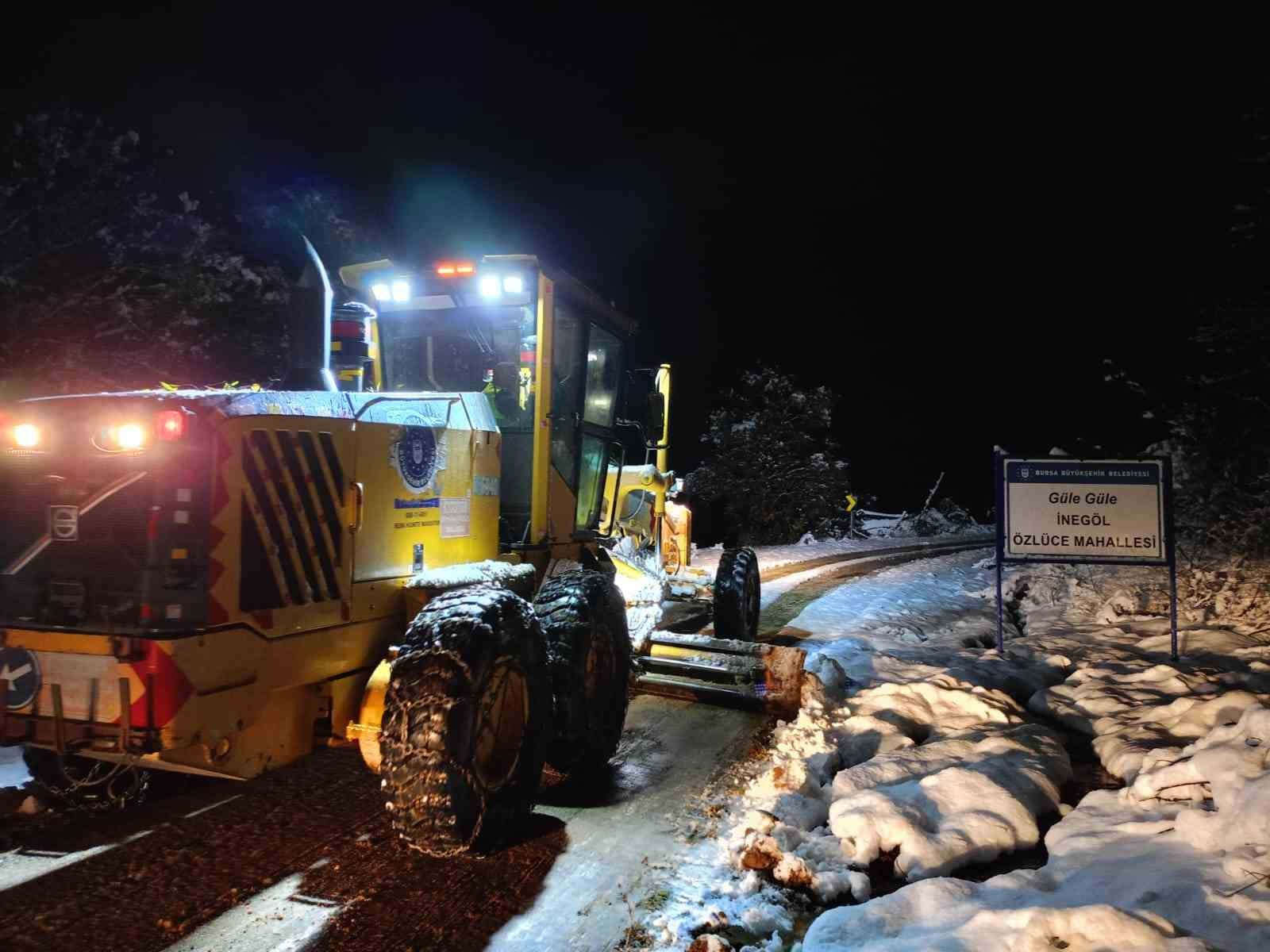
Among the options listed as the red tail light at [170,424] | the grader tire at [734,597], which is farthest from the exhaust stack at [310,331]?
the grader tire at [734,597]

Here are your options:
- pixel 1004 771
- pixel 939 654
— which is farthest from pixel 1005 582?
pixel 1004 771

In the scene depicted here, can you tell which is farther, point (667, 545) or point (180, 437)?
point (667, 545)

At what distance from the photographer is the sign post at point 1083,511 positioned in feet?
26.1

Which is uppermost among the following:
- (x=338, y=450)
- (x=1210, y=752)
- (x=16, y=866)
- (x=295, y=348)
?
(x=295, y=348)

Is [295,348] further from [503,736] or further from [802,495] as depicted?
[802,495]

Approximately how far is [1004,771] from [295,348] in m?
4.64

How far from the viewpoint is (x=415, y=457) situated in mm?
4789

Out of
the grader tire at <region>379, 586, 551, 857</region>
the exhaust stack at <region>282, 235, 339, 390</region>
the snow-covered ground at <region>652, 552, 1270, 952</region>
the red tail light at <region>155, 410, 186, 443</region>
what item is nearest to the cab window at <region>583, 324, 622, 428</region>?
the exhaust stack at <region>282, 235, 339, 390</region>

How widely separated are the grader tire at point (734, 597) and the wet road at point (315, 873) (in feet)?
12.5

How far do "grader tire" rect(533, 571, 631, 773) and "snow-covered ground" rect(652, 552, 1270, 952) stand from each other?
0.96 metres

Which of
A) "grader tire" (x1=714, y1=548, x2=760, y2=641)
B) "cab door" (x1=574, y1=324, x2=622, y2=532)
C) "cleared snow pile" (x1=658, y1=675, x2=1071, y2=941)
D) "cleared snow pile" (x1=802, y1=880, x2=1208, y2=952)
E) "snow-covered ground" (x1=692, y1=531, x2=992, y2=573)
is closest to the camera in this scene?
"cleared snow pile" (x1=802, y1=880, x2=1208, y2=952)

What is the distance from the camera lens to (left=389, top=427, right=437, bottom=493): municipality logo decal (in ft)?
15.3

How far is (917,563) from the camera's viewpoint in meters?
17.3

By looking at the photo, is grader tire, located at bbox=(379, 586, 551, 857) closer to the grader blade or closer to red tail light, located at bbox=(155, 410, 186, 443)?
red tail light, located at bbox=(155, 410, 186, 443)
